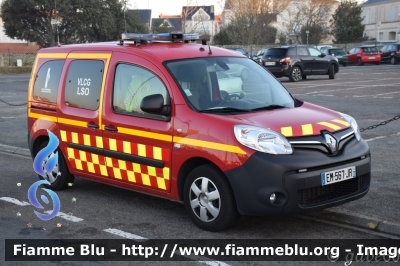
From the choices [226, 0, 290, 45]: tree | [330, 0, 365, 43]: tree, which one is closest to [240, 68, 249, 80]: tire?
[226, 0, 290, 45]: tree

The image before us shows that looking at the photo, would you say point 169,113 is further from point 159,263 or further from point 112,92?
point 159,263

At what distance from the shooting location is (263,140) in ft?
18.1

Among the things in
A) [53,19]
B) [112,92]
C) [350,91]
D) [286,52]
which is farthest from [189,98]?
[53,19]

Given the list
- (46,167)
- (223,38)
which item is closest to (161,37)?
(46,167)

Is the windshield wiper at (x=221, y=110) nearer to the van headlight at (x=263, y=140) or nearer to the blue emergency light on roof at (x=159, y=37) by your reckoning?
the van headlight at (x=263, y=140)

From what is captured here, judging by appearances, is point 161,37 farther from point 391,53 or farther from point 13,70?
point 391,53

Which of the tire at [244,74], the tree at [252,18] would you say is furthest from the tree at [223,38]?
the tire at [244,74]

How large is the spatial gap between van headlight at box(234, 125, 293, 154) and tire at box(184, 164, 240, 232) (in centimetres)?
42

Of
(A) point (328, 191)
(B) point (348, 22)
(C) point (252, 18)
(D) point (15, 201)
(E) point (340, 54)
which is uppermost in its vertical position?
(C) point (252, 18)

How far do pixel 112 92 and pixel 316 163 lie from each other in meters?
2.45

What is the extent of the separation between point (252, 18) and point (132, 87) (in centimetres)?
5549

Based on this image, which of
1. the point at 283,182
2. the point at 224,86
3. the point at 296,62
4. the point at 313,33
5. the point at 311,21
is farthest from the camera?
the point at 311,21

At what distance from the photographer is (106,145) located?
678cm

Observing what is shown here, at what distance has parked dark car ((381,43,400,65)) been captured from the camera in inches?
1837
